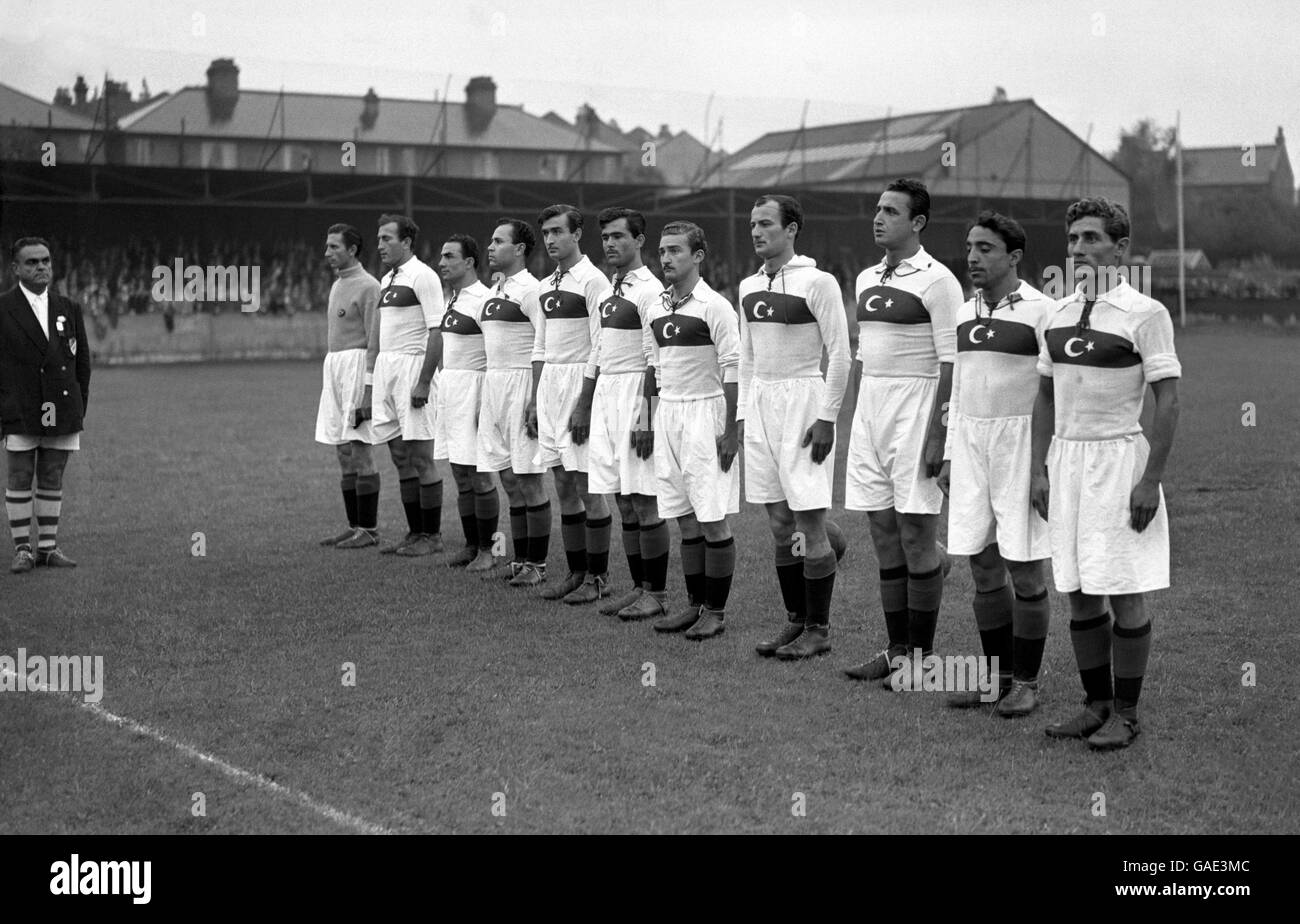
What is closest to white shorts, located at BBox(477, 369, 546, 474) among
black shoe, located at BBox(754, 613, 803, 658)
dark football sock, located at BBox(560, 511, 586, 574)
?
dark football sock, located at BBox(560, 511, 586, 574)

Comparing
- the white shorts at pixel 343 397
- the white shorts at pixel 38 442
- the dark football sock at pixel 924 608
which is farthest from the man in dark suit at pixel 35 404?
the dark football sock at pixel 924 608

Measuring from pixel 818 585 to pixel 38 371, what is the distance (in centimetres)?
640

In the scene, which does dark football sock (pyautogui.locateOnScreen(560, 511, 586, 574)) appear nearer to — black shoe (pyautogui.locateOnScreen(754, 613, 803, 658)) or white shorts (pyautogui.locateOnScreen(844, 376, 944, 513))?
black shoe (pyautogui.locateOnScreen(754, 613, 803, 658))

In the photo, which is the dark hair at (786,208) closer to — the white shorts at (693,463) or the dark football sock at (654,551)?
the white shorts at (693,463)

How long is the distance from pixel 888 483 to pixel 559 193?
30152mm

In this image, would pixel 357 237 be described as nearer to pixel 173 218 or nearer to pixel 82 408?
pixel 82 408

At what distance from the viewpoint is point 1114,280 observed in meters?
6.24

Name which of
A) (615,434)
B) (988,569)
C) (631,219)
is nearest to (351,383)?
(615,434)

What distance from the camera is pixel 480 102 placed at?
41750 millimetres

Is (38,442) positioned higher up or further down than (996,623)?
higher up

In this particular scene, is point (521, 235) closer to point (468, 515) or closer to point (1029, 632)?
point (468, 515)

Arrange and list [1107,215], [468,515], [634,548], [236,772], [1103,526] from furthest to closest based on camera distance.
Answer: [468,515] → [634,548] → [1107,215] → [1103,526] → [236,772]

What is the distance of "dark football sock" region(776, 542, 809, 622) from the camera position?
8062mm
